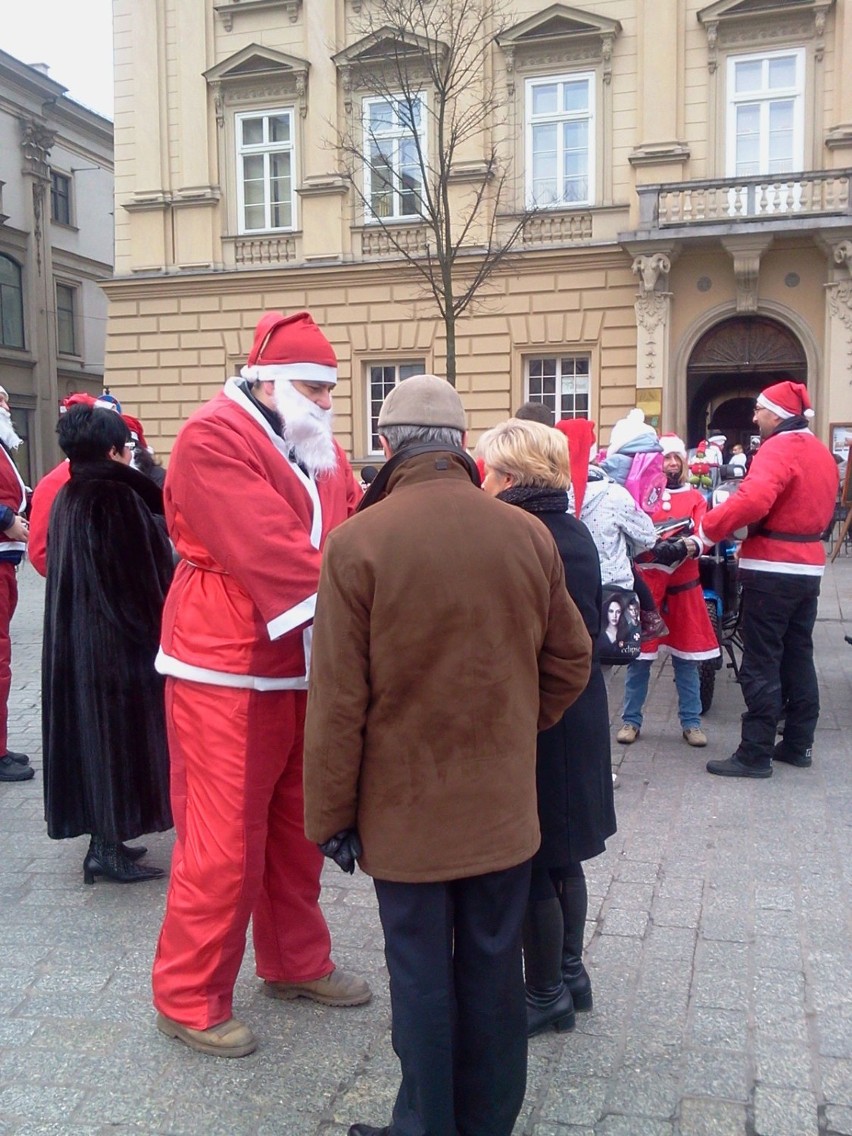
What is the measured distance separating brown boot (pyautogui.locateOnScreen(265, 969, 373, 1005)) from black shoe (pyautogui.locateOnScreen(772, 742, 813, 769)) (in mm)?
3176

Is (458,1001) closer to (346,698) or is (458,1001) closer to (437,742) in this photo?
(437,742)

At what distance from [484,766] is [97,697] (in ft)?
7.56

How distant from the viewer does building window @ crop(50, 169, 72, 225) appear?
3136 cm

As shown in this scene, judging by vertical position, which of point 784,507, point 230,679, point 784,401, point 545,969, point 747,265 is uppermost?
point 747,265

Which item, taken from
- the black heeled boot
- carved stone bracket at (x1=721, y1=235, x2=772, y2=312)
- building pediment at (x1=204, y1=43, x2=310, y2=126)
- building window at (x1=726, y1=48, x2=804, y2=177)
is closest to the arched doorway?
carved stone bracket at (x1=721, y1=235, x2=772, y2=312)

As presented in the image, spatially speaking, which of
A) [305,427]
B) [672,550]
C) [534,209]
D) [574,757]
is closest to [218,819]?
[574,757]

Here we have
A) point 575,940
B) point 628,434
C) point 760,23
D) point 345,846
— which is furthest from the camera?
point 760,23

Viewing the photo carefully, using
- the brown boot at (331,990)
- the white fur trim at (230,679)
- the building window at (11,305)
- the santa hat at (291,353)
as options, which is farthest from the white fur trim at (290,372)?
the building window at (11,305)

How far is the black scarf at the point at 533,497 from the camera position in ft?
9.93

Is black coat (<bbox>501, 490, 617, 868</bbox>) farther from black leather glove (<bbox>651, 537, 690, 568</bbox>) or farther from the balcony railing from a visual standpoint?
the balcony railing

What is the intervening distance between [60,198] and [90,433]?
3109 cm

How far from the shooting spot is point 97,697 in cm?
418

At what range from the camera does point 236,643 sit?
2.97m

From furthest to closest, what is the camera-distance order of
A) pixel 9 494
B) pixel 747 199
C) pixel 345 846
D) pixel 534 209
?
pixel 534 209 → pixel 747 199 → pixel 9 494 → pixel 345 846
